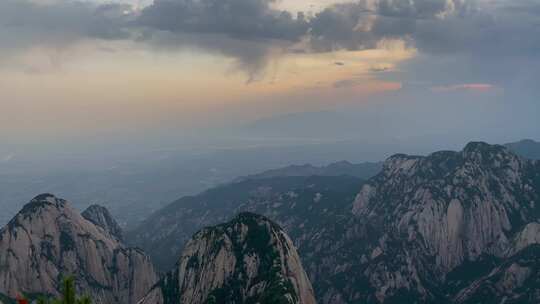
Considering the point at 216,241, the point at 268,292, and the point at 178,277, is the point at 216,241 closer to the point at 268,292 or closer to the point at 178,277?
the point at 178,277

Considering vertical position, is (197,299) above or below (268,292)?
below

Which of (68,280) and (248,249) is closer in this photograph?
(68,280)

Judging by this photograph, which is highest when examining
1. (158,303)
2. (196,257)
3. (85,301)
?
(85,301)

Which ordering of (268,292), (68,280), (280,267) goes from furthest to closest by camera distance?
(280,267), (268,292), (68,280)

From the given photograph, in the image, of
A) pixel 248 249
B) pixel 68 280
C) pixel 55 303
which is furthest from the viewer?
pixel 248 249

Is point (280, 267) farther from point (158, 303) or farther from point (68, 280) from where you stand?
point (68, 280)

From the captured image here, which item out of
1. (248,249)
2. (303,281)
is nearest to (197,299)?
(248,249)

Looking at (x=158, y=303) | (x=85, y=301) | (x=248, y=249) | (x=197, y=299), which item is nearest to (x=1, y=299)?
(x=158, y=303)
